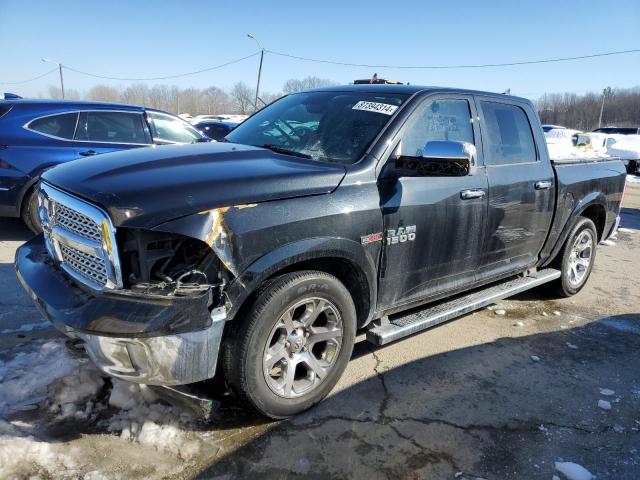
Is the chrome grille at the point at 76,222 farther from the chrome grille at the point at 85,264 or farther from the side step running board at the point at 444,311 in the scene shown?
the side step running board at the point at 444,311

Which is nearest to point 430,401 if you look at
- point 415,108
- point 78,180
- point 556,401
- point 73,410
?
point 556,401

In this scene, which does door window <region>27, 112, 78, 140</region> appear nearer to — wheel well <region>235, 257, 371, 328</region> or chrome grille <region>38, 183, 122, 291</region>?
chrome grille <region>38, 183, 122, 291</region>

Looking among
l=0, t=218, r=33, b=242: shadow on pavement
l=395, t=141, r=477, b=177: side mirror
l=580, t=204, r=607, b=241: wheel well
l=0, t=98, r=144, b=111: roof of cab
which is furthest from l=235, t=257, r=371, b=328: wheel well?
l=0, t=98, r=144, b=111: roof of cab

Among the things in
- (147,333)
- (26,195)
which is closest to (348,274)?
(147,333)

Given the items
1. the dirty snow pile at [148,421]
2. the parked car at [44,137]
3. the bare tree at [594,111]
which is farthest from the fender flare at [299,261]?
the bare tree at [594,111]

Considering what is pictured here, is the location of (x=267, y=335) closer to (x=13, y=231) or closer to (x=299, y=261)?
(x=299, y=261)

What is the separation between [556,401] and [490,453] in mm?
858

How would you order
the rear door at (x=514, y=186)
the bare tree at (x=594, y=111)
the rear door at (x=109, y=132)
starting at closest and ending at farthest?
the rear door at (x=514, y=186), the rear door at (x=109, y=132), the bare tree at (x=594, y=111)

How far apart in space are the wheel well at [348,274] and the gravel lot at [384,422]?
1.89ft

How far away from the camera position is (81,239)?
248 cm

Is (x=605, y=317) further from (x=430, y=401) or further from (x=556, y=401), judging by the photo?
(x=430, y=401)

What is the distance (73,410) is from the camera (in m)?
2.80

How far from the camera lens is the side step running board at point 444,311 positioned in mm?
3217

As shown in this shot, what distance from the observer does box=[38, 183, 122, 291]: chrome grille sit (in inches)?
90.4
